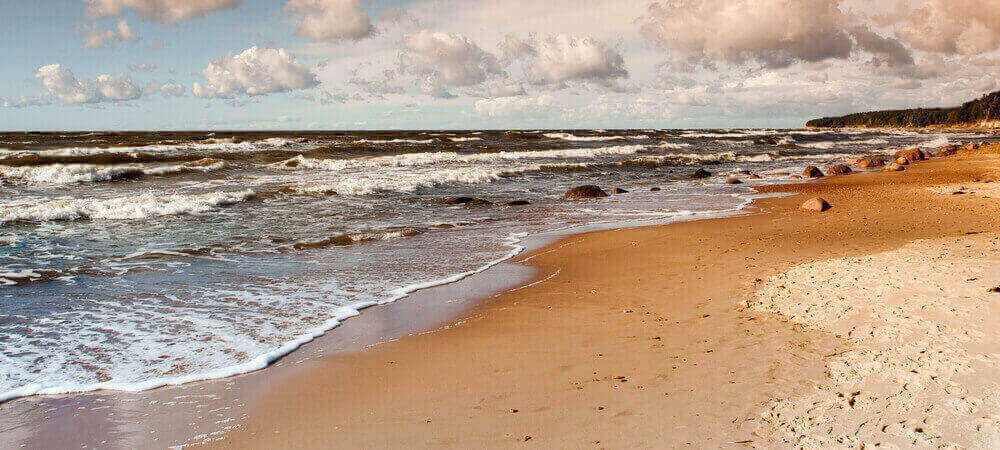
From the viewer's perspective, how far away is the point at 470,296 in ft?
23.5

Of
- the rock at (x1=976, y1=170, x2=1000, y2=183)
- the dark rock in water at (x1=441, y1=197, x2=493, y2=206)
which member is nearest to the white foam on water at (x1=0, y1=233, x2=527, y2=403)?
the dark rock in water at (x1=441, y1=197, x2=493, y2=206)

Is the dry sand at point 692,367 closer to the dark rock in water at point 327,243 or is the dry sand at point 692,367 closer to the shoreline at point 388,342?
the shoreline at point 388,342

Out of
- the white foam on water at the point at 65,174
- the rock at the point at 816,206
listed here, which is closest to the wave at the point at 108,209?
the white foam on water at the point at 65,174

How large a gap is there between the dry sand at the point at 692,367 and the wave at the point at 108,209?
11172mm

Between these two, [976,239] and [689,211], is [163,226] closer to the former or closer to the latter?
[689,211]

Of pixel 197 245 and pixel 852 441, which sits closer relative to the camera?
pixel 852 441

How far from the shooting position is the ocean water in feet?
17.4

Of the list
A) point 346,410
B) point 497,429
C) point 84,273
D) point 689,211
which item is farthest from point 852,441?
point 689,211

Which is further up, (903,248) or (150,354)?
(903,248)

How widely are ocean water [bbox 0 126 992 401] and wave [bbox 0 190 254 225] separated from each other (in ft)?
0.20

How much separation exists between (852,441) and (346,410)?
10.3 feet

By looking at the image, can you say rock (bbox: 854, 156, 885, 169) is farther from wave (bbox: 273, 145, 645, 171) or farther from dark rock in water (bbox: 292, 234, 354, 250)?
dark rock in water (bbox: 292, 234, 354, 250)

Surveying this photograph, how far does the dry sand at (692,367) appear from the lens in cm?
346

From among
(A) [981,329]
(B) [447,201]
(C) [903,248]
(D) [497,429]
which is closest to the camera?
(D) [497,429]
